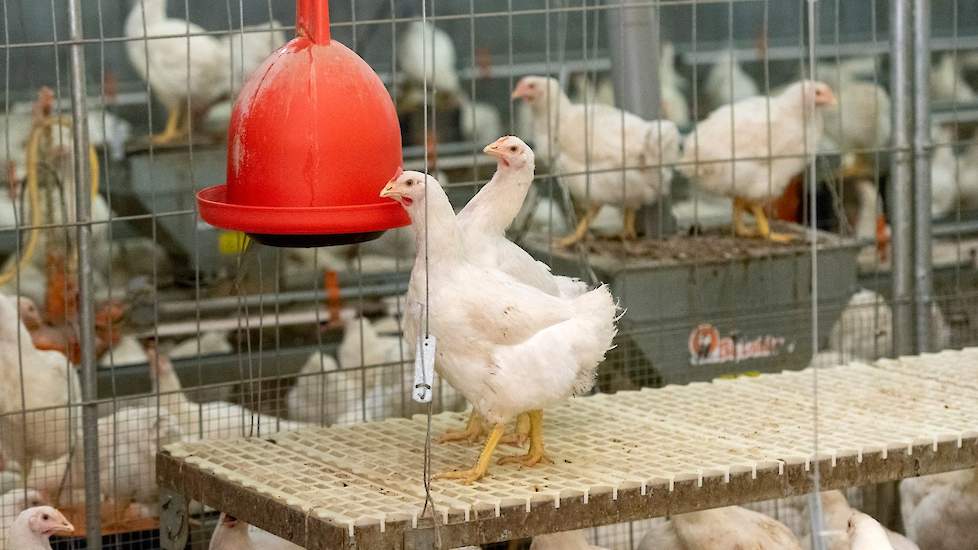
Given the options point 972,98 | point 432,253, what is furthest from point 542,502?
point 972,98

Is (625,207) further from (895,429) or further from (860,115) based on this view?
(860,115)

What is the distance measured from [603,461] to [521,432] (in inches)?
9.4

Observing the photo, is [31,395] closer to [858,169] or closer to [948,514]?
[948,514]

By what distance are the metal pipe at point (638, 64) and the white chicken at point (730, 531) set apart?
3.69ft

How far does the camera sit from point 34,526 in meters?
3.37

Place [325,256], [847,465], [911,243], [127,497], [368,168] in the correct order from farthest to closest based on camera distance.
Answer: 1. [325,256]
2. [911,243]
3. [127,497]
4. [847,465]
5. [368,168]

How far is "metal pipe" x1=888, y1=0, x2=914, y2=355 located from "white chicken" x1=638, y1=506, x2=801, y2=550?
107 cm

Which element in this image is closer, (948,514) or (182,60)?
(948,514)

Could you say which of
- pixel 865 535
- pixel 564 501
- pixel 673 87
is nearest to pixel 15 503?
pixel 564 501

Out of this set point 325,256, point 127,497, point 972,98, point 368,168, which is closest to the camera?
point 368,168

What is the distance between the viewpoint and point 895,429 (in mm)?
3365

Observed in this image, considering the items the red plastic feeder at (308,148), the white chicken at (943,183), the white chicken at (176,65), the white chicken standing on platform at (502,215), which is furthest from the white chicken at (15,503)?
the white chicken at (943,183)

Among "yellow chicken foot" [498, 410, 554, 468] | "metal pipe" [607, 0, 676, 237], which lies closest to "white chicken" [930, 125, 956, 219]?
"metal pipe" [607, 0, 676, 237]

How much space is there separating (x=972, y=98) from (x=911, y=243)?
2489 mm
